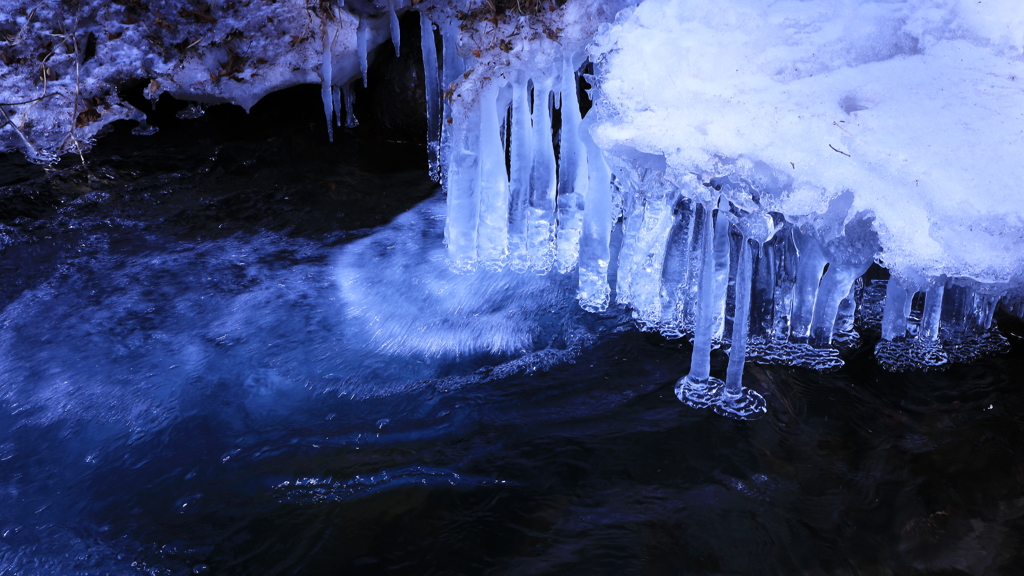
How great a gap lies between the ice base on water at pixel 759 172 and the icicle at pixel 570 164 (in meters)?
0.01

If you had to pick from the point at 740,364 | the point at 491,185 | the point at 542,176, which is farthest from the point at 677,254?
the point at 491,185

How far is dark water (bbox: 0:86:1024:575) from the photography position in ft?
8.45

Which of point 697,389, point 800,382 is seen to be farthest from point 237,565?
point 800,382

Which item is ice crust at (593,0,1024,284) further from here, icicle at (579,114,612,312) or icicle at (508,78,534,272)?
icicle at (508,78,534,272)

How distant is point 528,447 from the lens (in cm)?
304

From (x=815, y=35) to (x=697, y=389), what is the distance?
6.13 ft

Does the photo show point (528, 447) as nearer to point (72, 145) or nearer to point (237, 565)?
point (237, 565)

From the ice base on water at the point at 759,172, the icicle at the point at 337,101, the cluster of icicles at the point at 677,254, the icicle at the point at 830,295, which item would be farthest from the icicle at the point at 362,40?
the icicle at the point at 830,295

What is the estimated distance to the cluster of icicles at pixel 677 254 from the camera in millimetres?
3100

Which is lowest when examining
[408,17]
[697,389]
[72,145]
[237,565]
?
[237,565]

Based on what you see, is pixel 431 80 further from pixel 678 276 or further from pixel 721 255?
pixel 721 255

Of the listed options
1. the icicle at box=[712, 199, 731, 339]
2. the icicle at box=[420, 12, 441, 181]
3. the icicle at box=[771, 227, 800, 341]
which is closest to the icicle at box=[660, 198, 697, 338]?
the icicle at box=[712, 199, 731, 339]

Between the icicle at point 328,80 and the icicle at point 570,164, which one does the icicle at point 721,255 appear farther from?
the icicle at point 328,80

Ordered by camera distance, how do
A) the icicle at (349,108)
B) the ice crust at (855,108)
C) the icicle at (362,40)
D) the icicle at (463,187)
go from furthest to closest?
1. the icicle at (349,108)
2. the icicle at (362,40)
3. the icicle at (463,187)
4. the ice crust at (855,108)
